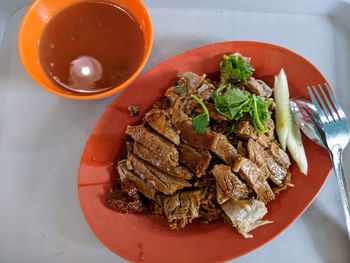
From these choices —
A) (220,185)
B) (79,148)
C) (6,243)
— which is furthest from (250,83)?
(6,243)

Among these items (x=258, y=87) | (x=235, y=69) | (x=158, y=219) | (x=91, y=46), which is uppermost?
(x=91, y=46)

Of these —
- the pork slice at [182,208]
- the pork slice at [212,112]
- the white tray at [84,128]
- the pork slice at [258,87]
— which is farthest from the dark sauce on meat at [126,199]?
the pork slice at [258,87]

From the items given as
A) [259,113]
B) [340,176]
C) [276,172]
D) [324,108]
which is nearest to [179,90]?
[259,113]

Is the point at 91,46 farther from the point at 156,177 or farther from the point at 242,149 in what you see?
the point at 242,149

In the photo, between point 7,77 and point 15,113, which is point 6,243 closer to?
point 15,113

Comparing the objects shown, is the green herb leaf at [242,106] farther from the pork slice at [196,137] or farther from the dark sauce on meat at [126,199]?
the dark sauce on meat at [126,199]
